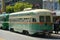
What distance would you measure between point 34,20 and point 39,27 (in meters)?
1.20

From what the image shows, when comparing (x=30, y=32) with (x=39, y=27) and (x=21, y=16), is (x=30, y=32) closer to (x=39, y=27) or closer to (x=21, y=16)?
(x=39, y=27)

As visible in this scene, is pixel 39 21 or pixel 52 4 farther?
pixel 52 4

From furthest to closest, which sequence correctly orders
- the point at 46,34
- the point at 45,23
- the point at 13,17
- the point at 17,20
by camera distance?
the point at 13,17 → the point at 17,20 → the point at 46,34 → the point at 45,23

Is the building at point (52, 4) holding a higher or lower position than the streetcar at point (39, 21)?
higher

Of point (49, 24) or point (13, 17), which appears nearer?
point (49, 24)

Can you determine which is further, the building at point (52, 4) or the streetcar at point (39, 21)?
the building at point (52, 4)

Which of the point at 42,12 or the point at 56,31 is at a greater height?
the point at 42,12

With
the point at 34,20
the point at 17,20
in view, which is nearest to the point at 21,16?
the point at 17,20

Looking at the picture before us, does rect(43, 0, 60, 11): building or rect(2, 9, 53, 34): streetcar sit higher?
rect(43, 0, 60, 11): building

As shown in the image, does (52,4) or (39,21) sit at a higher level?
(52,4)

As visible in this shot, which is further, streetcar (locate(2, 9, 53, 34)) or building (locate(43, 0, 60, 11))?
building (locate(43, 0, 60, 11))

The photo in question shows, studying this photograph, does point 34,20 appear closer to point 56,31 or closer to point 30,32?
point 30,32

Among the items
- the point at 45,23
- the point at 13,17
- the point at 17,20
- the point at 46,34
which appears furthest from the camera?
the point at 13,17

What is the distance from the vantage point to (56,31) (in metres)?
35.0
